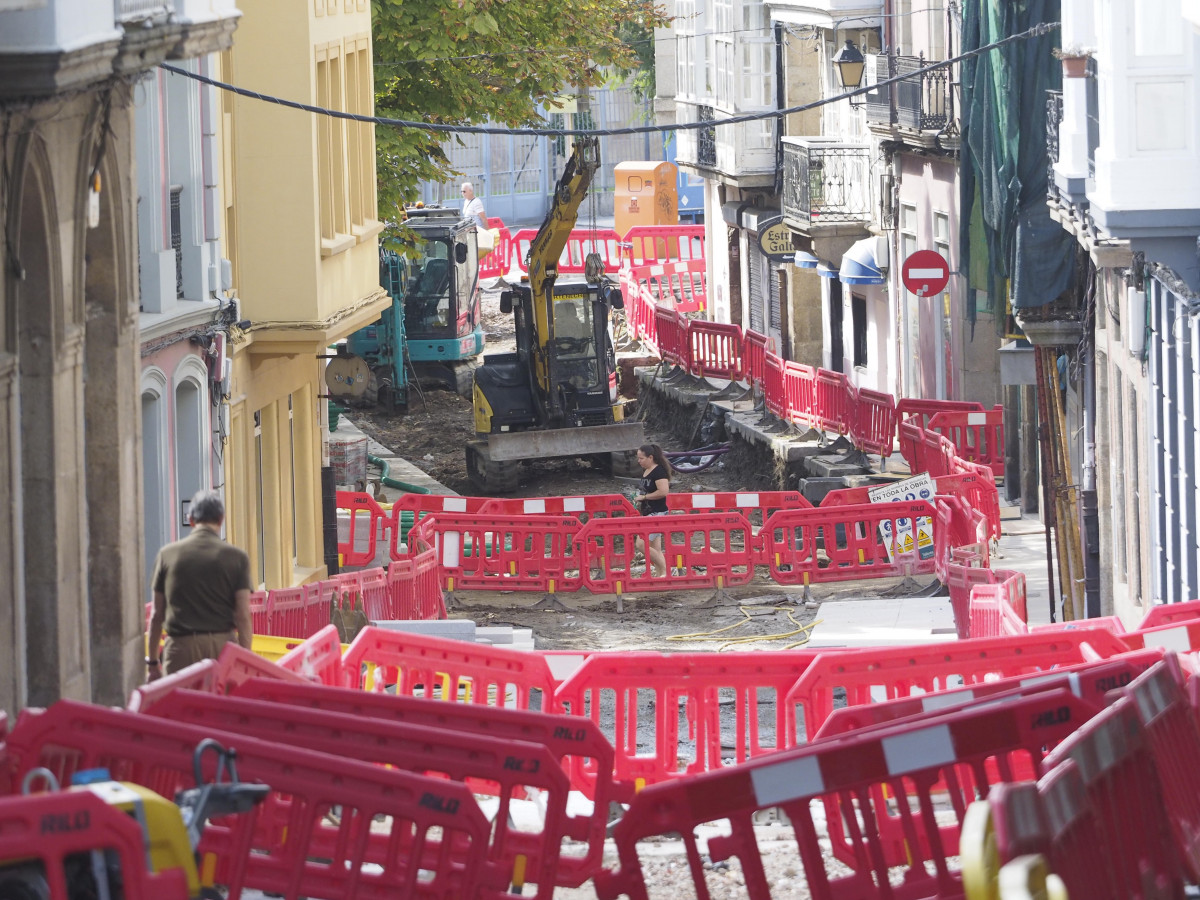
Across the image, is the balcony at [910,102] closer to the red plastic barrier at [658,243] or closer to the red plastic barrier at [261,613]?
the red plastic barrier at [261,613]

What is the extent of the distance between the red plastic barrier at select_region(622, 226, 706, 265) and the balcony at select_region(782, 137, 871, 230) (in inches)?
811

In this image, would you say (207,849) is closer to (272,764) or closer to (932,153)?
(272,764)

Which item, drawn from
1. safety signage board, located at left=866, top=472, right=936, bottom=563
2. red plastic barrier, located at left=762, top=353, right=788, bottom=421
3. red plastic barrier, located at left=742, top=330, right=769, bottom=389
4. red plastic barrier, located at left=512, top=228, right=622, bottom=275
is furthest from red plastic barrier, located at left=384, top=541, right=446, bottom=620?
red plastic barrier, located at left=512, top=228, right=622, bottom=275

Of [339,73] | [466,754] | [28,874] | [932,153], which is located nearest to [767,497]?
[339,73]

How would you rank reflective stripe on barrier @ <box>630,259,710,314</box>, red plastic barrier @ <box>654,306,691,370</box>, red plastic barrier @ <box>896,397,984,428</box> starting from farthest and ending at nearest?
reflective stripe on barrier @ <box>630,259,710,314</box>, red plastic barrier @ <box>654,306,691,370</box>, red plastic barrier @ <box>896,397,984,428</box>

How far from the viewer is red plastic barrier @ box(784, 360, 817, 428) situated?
104 feet

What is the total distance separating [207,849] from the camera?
825 cm

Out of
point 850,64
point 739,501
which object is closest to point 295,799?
point 739,501

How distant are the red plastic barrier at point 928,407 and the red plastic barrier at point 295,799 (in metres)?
20.2

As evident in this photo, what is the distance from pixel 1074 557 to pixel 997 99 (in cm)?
457

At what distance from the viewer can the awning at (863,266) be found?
32875mm

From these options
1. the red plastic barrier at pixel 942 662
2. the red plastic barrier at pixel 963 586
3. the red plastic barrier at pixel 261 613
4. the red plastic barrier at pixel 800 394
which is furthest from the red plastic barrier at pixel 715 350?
the red plastic barrier at pixel 942 662

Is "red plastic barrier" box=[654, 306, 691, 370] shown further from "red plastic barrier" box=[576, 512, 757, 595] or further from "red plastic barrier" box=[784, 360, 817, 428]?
"red plastic barrier" box=[576, 512, 757, 595]

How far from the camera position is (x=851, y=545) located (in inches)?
858
